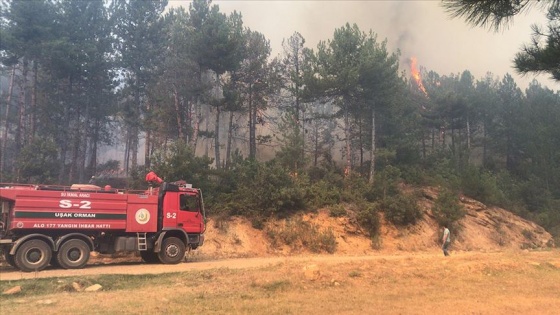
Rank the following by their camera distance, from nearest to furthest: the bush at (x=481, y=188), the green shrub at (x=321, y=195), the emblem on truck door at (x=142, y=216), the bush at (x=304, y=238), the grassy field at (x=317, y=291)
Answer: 1. the grassy field at (x=317, y=291)
2. the emblem on truck door at (x=142, y=216)
3. the bush at (x=304, y=238)
4. the green shrub at (x=321, y=195)
5. the bush at (x=481, y=188)

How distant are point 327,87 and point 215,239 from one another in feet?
53.1

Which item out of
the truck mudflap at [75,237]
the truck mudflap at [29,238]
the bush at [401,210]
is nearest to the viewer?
the truck mudflap at [29,238]

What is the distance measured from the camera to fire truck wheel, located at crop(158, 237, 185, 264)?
54.4ft

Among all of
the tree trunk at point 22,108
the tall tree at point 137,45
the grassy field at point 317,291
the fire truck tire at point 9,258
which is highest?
the tall tree at point 137,45

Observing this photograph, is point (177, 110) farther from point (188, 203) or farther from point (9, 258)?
point (9, 258)

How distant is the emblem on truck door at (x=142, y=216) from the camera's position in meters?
16.2

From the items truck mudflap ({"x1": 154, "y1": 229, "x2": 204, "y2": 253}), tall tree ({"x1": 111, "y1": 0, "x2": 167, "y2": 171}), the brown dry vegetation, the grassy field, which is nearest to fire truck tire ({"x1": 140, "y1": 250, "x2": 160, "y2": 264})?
the brown dry vegetation

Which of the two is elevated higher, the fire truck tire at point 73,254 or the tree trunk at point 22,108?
the tree trunk at point 22,108

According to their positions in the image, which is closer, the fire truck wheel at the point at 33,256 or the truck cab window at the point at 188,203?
the fire truck wheel at the point at 33,256

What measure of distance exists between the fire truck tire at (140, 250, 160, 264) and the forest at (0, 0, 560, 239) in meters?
7.42

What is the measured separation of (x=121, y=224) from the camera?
15.7 meters

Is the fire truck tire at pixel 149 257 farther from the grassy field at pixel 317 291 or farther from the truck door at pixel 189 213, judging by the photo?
the grassy field at pixel 317 291

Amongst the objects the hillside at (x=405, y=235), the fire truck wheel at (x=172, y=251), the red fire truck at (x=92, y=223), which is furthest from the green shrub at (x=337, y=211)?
the fire truck wheel at (x=172, y=251)

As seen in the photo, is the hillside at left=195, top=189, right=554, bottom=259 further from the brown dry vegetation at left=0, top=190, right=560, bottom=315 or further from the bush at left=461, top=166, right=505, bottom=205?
the brown dry vegetation at left=0, top=190, right=560, bottom=315
